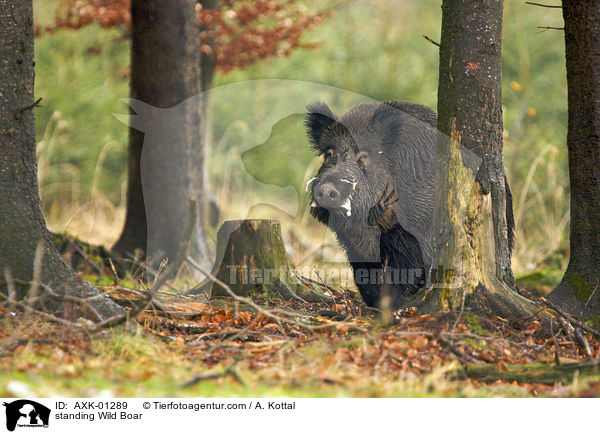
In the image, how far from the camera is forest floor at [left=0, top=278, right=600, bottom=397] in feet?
10.6

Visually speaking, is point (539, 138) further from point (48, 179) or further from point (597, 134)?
point (48, 179)

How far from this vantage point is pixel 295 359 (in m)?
3.66

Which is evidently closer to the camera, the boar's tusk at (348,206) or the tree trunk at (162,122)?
the boar's tusk at (348,206)

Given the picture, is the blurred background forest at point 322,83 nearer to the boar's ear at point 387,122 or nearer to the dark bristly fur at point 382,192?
the dark bristly fur at point 382,192

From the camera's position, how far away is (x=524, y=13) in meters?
12.4

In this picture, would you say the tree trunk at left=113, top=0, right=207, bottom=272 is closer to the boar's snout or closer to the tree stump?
the tree stump

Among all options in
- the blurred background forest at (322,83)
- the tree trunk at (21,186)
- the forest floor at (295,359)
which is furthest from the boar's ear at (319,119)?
the blurred background forest at (322,83)

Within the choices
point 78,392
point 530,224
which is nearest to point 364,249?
point 78,392

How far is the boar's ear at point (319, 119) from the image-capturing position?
5395 mm

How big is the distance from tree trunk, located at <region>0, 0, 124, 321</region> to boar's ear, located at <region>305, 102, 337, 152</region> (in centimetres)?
209

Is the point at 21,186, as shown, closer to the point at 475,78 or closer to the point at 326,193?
the point at 326,193
